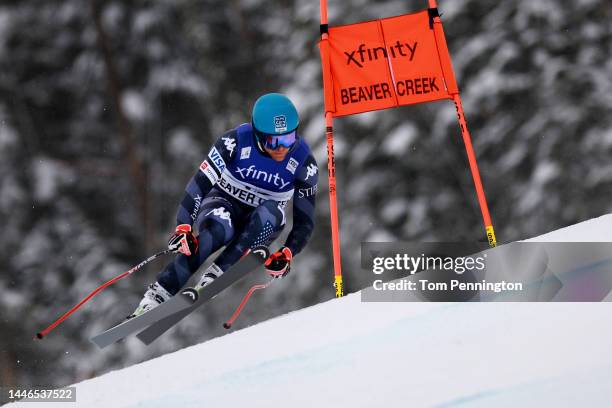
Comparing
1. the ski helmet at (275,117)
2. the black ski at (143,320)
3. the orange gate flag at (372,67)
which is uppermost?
the orange gate flag at (372,67)

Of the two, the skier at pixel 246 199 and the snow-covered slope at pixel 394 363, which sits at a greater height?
the skier at pixel 246 199

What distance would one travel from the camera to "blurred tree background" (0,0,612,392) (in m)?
7.88

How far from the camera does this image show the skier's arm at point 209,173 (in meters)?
4.21

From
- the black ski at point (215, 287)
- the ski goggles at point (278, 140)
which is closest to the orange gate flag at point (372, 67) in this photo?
the ski goggles at point (278, 140)

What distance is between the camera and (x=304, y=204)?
14.4ft

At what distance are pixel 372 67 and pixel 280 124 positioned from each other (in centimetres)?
112

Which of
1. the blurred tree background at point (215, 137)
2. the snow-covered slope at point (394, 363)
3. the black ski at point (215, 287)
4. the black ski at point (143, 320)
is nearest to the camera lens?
the snow-covered slope at point (394, 363)

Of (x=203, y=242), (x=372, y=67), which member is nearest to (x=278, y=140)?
(x=203, y=242)

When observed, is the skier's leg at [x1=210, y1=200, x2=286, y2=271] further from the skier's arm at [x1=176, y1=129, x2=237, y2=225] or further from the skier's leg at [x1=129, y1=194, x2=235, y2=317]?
the skier's arm at [x1=176, y1=129, x2=237, y2=225]

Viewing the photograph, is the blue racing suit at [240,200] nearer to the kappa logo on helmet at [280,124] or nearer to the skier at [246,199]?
the skier at [246,199]

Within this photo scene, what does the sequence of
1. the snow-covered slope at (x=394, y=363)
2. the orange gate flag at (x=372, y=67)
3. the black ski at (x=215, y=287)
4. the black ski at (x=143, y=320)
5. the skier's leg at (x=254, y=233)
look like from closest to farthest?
the snow-covered slope at (x=394, y=363) < the black ski at (x=143, y=320) < the black ski at (x=215, y=287) < the skier's leg at (x=254, y=233) < the orange gate flag at (x=372, y=67)

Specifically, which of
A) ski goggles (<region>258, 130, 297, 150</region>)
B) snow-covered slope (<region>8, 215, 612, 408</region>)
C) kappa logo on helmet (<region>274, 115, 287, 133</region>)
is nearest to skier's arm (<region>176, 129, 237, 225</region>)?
ski goggles (<region>258, 130, 297, 150</region>)

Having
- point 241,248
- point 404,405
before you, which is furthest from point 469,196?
point 404,405

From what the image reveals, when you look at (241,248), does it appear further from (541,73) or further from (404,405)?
(541,73)
